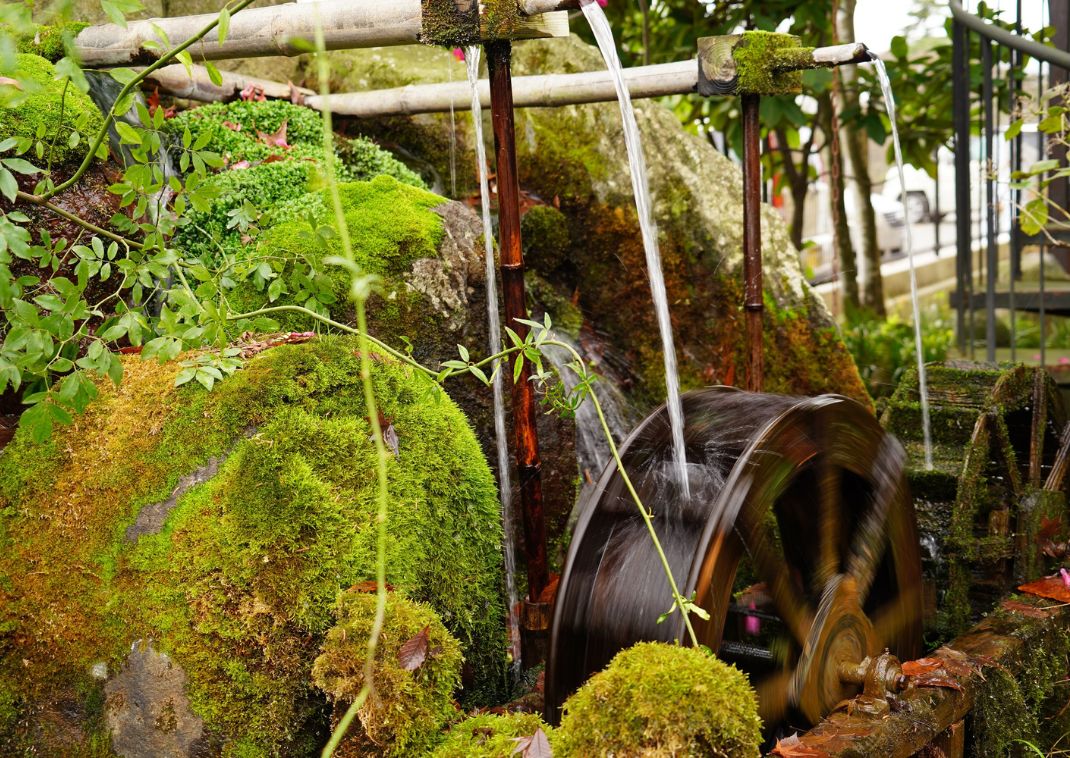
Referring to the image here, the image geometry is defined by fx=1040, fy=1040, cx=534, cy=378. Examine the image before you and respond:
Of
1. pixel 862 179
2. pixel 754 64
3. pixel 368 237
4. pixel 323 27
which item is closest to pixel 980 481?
pixel 754 64

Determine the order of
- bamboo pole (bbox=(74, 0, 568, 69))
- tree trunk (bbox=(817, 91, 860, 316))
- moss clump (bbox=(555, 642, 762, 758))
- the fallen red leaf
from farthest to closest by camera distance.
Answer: tree trunk (bbox=(817, 91, 860, 316)) → the fallen red leaf → bamboo pole (bbox=(74, 0, 568, 69)) → moss clump (bbox=(555, 642, 762, 758))

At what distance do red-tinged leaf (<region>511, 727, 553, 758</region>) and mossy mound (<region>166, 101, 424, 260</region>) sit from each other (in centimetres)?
213

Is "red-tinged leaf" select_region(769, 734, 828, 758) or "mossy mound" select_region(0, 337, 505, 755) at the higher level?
"mossy mound" select_region(0, 337, 505, 755)

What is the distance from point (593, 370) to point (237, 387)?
2.32 metres

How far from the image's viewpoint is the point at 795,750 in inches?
105

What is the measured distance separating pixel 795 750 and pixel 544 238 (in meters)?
3.07

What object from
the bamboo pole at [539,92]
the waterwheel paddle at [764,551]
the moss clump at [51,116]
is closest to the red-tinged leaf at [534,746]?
the waterwheel paddle at [764,551]

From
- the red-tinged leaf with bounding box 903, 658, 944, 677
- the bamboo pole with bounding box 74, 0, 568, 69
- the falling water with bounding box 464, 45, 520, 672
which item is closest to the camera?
the bamboo pole with bounding box 74, 0, 568, 69

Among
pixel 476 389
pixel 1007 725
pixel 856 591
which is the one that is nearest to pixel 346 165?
pixel 476 389

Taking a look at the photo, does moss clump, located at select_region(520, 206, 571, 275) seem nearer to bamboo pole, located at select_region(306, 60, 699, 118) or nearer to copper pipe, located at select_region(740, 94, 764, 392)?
bamboo pole, located at select_region(306, 60, 699, 118)

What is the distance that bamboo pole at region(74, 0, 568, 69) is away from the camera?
315 centimetres

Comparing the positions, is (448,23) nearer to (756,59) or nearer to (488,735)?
(756,59)

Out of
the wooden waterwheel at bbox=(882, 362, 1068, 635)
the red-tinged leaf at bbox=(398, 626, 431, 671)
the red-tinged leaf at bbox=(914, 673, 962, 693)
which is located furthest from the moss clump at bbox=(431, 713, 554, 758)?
the wooden waterwheel at bbox=(882, 362, 1068, 635)

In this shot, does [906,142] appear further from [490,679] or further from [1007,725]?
[490,679]
